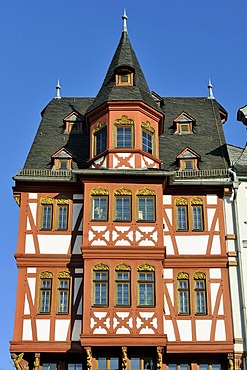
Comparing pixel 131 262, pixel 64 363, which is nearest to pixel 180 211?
pixel 131 262

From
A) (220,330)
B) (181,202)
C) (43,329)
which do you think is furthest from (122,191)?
(220,330)

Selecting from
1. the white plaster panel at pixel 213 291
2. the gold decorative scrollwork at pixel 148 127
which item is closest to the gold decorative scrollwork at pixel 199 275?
the white plaster panel at pixel 213 291

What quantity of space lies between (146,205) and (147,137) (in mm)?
3660

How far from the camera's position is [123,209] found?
32.7m

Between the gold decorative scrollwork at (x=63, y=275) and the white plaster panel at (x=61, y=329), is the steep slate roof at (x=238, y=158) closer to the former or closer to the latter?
the gold decorative scrollwork at (x=63, y=275)

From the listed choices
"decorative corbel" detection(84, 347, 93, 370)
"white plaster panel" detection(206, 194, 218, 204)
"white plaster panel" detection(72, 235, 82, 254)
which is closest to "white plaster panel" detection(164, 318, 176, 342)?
"decorative corbel" detection(84, 347, 93, 370)

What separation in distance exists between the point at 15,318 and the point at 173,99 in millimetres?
16137

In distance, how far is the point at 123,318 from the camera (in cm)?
3052

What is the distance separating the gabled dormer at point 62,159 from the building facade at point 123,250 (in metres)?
0.05

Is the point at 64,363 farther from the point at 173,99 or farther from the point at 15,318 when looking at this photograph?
the point at 173,99

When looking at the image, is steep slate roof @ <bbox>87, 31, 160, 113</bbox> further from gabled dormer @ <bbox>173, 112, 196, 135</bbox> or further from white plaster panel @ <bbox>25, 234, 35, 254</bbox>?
white plaster panel @ <bbox>25, 234, 35, 254</bbox>

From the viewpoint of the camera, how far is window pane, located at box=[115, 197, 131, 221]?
106ft

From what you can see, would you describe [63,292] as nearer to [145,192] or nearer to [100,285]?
[100,285]

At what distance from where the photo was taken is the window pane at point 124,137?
1346 inches
